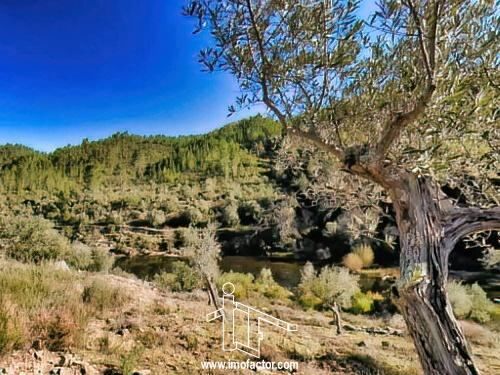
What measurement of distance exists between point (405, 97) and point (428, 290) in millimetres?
1604

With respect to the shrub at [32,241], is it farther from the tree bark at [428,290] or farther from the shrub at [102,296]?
the tree bark at [428,290]

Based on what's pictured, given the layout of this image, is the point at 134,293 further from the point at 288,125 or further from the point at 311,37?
the point at 311,37

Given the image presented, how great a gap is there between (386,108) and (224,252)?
1189 inches

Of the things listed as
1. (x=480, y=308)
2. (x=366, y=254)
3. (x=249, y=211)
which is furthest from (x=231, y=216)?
(x=480, y=308)

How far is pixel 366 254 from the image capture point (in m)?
25.9

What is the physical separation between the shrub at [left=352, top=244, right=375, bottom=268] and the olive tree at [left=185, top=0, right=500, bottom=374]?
2312cm

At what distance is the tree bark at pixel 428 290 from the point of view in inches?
94.6

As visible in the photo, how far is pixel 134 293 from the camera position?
9117mm

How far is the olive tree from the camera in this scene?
8.05ft

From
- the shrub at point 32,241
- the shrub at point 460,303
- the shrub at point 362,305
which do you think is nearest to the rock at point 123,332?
the shrub at point 32,241

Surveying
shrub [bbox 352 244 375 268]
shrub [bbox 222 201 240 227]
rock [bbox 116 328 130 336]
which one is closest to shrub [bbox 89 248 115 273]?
rock [bbox 116 328 130 336]

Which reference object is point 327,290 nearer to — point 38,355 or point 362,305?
point 362,305

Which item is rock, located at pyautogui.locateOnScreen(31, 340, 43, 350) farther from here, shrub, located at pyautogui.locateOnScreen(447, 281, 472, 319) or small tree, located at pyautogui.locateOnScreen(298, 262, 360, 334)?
shrub, located at pyautogui.locateOnScreen(447, 281, 472, 319)

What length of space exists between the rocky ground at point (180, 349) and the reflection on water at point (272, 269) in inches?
416
